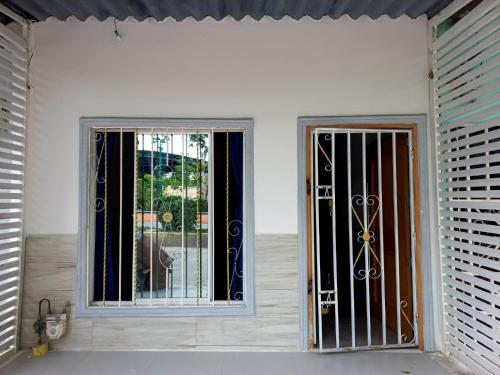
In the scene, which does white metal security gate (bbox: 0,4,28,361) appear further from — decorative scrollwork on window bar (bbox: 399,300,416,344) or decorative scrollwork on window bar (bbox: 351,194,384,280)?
decorative scrollwork on window bar (bbox: 399,300,416,344)

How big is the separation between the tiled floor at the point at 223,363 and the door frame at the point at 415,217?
0.22 metres

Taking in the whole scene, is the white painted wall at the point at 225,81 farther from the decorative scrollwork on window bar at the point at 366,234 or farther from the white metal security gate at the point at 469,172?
the decorative scrollwork on window bar at the point at 366,234

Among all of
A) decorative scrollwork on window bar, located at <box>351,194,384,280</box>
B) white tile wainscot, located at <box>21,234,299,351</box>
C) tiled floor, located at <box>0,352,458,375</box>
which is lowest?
tiled floor, located at <box>0,352,458,375</box>

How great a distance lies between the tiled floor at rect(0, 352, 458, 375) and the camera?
2.58 meters

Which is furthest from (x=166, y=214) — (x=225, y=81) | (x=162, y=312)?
(x=225, y=81)

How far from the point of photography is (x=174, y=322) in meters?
2.91

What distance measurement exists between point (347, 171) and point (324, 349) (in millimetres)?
1506

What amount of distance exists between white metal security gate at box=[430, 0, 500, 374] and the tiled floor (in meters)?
0.47

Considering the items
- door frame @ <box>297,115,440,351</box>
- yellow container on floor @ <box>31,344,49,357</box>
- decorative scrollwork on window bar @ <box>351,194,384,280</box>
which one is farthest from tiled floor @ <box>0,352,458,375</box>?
decorative scrollwork on window bar @ <box>351,194,384,280</box>

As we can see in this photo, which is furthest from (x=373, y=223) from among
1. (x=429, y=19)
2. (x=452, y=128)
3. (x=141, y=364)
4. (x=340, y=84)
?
(x=141, y=364)

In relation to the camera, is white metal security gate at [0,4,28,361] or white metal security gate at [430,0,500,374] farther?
white metal security gate at [0,4,28,361]

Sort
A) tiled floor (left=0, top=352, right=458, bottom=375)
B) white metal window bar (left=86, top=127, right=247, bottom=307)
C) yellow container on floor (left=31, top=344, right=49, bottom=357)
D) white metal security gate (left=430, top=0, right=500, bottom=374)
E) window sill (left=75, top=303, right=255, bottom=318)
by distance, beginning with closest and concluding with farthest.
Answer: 1. white metal security gate (left=430, top=0, right=500, bottom=374)
2. tiled floor (left=0, top=352, right=458, bottom=375)
3. yellow container on floor (left=31, top=344, right=49, bottom=357)
4. window sill (left=75, top=303, right=255, bottom=318)
5. white metal window bar (left=86, top=127, right=247, bottom=307)

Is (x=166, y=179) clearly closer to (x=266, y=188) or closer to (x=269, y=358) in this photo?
(x=266, y=188)

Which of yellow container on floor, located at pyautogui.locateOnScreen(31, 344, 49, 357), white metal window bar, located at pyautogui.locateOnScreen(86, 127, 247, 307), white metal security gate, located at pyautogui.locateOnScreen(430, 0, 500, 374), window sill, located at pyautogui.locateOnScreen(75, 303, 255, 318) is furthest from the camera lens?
white metal window bar, located at pyautogui.locateOnScreen(86, 127, 247, 307)
